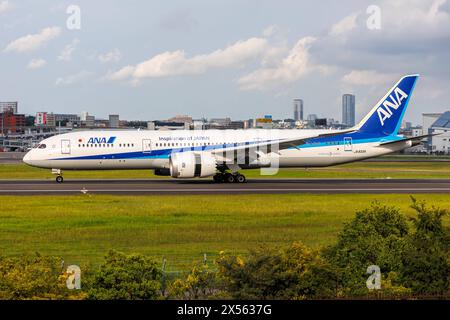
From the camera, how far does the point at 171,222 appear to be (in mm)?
31469

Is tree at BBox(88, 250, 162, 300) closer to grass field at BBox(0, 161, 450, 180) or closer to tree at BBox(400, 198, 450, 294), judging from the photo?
tree at BBox(400, 198, 450, 294)

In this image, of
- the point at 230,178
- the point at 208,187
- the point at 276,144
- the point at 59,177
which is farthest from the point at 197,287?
the point at 59,177

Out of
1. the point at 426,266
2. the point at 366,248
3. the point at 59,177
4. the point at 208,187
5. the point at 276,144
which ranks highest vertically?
the point at 276,144

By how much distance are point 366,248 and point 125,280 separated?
6594mm

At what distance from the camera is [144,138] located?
178 ft

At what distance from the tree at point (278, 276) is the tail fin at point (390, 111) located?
43.8m

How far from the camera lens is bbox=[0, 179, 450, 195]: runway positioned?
46.1 meters

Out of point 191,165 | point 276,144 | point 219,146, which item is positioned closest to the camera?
point 191,165

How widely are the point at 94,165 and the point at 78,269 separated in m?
38.8

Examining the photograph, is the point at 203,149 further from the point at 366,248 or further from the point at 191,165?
the point at 366,248

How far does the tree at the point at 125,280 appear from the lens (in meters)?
14.9
